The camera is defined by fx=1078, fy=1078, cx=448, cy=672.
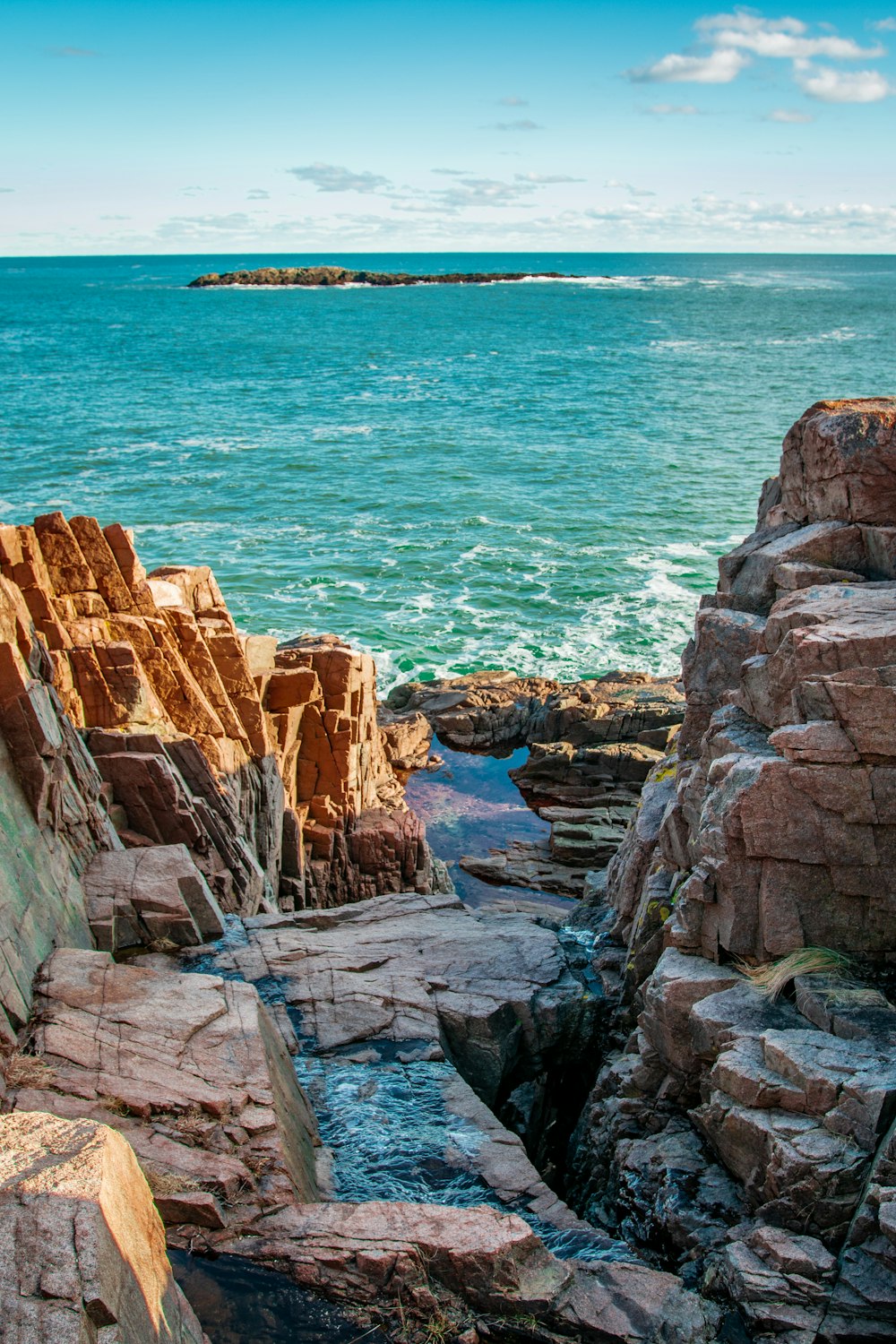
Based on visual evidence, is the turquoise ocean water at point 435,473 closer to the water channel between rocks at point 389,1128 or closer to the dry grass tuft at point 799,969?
the water channel between rocks at point 389,1128

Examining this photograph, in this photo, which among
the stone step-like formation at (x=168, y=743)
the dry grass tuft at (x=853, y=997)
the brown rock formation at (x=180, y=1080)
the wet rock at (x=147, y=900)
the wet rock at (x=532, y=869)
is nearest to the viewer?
the brown rock formation at (x=180, y=1080)

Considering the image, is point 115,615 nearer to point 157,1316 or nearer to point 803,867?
point 803,867

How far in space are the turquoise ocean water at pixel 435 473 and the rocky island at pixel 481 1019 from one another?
25661 mm

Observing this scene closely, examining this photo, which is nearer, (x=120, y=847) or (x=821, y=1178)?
(x=821, y=1178)

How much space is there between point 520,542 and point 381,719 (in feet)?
83.1

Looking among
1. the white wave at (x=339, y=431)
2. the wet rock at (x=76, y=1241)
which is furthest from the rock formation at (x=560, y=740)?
the white wave at (x=339, y=431)

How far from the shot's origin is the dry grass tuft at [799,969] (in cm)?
1469

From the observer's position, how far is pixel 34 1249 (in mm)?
7598

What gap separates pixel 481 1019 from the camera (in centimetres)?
1792

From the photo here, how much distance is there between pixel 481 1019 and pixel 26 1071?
7406 millimetres

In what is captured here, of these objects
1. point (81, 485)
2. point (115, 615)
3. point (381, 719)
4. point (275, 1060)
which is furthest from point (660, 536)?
point (275, 1060)

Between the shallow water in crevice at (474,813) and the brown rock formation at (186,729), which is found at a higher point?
the brown rock formation at (186,729)

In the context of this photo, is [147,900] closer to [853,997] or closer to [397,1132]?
[397,1132]

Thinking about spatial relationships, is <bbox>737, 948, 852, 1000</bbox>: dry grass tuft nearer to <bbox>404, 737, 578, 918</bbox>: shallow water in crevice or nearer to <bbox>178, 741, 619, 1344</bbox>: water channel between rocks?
<bbox>178, 741, 619, 1344</bbox>: water channel between rocks
